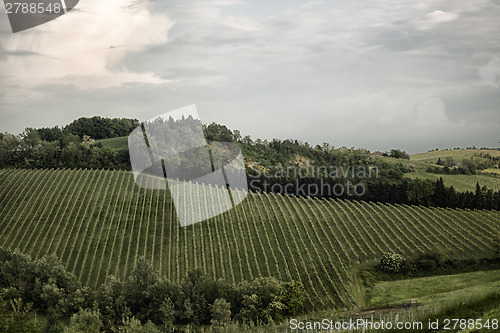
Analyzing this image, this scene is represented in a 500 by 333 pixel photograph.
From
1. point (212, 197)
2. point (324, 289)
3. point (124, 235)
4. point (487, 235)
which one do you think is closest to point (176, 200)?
point (212, 197)

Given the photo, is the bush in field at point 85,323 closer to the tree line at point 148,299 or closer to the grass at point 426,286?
the tree line at point 148,299

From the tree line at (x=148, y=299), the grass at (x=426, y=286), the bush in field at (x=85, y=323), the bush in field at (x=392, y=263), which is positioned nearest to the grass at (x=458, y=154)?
the bush in field at (x=392, y=263)

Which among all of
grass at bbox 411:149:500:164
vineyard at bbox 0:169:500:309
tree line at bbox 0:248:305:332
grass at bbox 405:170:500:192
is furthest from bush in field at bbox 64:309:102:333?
grass at bbox 411:149:500:164

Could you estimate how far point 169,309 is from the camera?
39.2m

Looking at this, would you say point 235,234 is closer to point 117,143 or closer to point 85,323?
point 85,323

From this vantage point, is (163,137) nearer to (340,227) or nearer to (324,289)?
(340,227)

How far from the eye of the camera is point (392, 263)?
50.0 m

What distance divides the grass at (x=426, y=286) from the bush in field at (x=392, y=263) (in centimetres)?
226

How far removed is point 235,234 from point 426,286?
85.7 ft

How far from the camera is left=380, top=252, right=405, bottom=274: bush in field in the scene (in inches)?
1962

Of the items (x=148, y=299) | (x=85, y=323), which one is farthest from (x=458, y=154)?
(x=85, y=323)

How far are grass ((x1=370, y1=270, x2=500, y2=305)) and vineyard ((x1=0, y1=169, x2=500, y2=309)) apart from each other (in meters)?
3.56

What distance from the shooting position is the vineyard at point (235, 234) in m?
51.5

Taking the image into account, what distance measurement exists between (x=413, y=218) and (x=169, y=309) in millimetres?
41861
